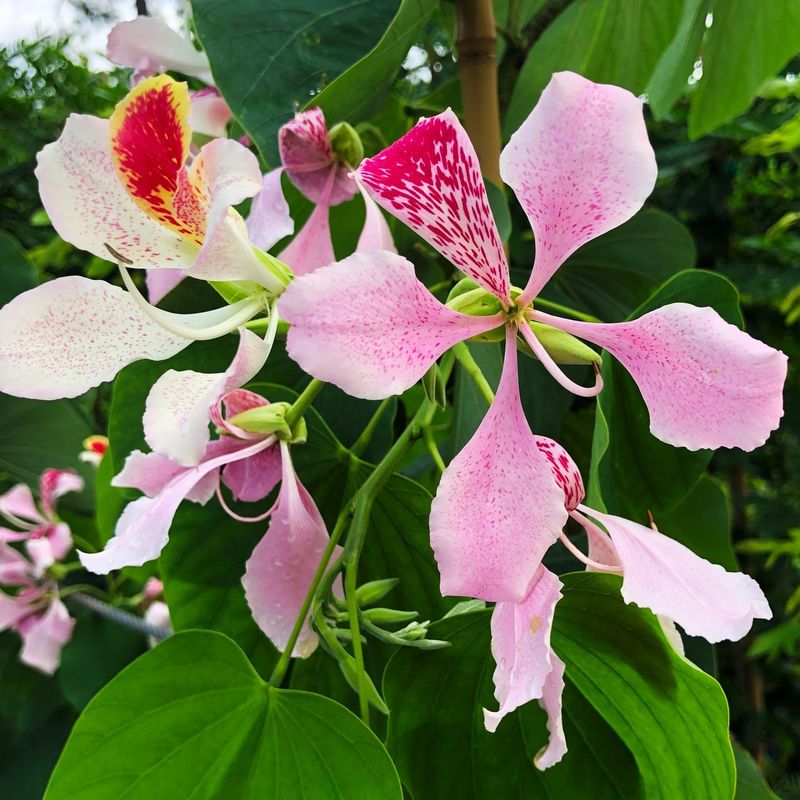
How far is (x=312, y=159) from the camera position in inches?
17.5

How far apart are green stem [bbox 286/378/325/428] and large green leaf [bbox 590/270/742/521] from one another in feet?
0.54

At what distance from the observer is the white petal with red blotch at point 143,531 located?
1.02 ft

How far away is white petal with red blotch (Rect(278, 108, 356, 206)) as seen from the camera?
1.38 ft

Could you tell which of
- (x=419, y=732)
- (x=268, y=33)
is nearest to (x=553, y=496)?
(x=419, y=732)

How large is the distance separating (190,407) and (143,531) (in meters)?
0.06

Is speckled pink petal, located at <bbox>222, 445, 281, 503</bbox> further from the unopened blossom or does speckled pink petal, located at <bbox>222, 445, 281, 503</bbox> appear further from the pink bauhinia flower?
the pink bauhinia flower

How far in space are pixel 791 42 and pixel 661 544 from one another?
1.30 ft

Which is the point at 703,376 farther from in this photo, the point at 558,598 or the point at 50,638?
the point at 50,638

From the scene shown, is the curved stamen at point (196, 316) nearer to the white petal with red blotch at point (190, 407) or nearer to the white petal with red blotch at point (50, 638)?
the white petal with red blotch at point (190, 407)

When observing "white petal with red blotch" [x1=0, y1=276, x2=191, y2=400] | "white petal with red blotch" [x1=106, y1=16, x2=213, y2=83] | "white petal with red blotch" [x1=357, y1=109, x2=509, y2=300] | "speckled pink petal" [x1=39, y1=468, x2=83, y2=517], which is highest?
"white petal with red blotch" [x1=357, y1=109, x2=509, y2=300]

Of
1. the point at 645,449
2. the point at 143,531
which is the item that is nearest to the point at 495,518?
the point at 143,531

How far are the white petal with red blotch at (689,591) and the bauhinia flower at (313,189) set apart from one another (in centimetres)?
19

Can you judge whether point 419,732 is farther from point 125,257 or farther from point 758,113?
point 758,113

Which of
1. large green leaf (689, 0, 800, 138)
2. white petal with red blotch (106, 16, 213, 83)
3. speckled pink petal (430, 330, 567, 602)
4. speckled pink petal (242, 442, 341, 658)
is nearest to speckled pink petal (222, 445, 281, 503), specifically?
speckled pink petal (242, 442, 341, 658)
